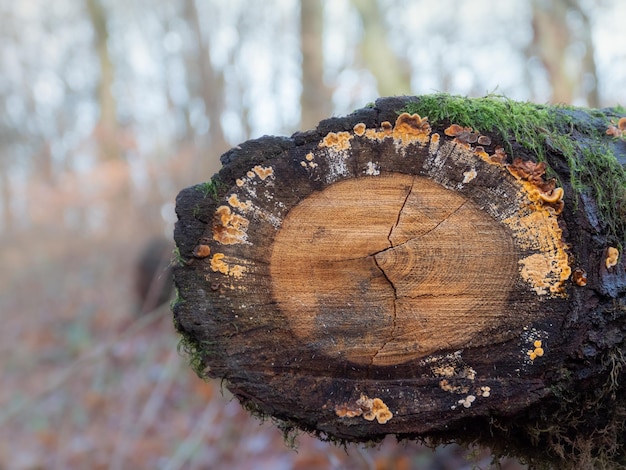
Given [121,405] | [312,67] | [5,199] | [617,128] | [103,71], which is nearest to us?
[617,128]

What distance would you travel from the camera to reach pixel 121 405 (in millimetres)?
5473

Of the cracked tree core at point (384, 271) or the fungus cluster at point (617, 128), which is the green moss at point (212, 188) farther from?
the fungus cluster at point (617, 128)

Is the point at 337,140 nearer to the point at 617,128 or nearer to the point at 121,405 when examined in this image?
the point at 617,128

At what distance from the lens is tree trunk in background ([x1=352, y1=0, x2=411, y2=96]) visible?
6801 mm

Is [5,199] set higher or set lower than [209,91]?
lower

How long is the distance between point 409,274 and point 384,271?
0.06m

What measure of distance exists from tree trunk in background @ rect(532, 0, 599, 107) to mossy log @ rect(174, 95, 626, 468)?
17.1 feet

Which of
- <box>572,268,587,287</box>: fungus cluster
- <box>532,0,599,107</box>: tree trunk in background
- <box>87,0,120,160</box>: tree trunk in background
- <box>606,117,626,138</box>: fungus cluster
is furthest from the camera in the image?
<box>87,0,120,160</box>: tree trunk in background

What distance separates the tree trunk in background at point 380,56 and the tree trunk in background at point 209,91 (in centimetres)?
224

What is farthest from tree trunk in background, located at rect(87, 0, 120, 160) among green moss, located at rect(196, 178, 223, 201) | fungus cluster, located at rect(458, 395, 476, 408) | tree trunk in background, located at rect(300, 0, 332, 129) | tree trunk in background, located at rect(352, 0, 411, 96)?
fungus cluster, located at rect(458, 395, 476, 408)

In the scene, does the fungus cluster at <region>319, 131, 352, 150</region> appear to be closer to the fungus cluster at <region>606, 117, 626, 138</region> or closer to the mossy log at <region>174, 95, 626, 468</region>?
the mossy log at <region>174, 95, 626, 468</region>

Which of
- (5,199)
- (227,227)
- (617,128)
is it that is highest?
(617,128)

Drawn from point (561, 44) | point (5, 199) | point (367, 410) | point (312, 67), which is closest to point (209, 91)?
point (312, 67)

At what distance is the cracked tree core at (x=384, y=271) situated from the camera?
1.22 m
